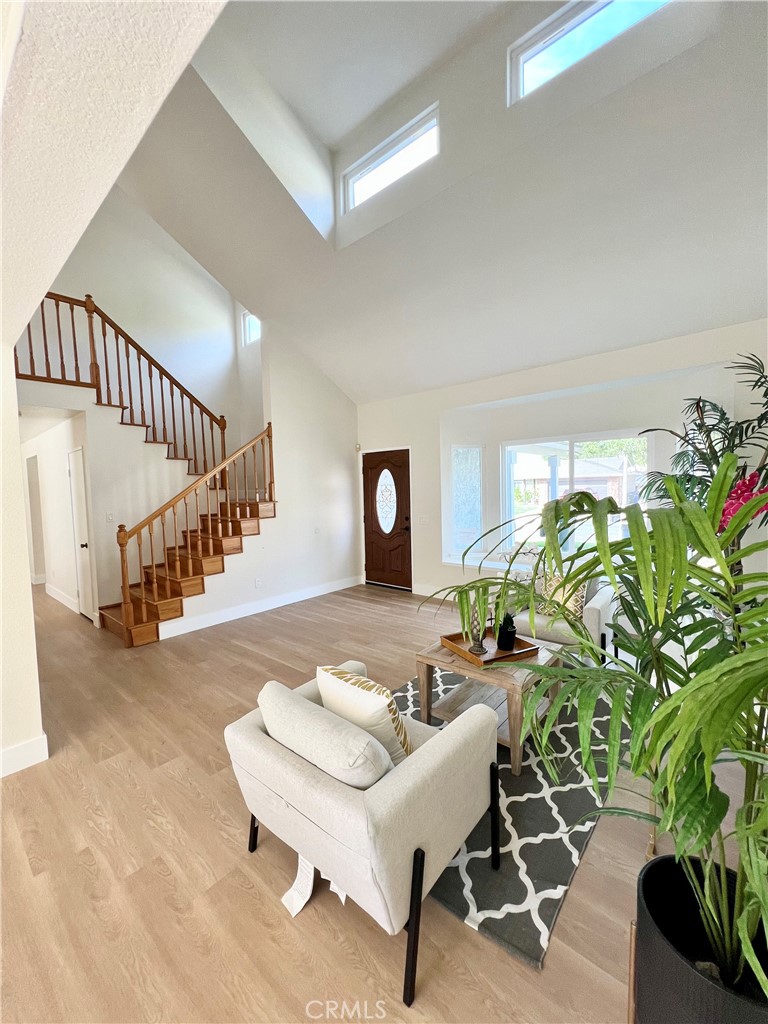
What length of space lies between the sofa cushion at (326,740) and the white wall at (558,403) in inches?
160

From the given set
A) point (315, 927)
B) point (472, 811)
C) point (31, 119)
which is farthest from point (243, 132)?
point (315, 927)

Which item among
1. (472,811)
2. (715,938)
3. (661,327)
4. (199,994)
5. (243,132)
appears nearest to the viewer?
(715,938)

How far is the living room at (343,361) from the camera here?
4.33 feet

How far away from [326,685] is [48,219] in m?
1.86

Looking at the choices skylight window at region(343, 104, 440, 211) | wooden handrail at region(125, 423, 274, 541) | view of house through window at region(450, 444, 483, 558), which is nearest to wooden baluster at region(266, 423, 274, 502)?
wooden handrail at region(125, 423, 274, 541)

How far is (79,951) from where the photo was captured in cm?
140

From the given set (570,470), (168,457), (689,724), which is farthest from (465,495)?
(689,724)

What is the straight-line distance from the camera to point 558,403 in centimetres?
484

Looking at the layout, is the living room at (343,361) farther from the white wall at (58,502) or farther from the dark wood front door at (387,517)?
the white wall at (58,502)

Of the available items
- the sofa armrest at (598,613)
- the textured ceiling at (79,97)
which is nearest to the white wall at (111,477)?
the textured ceiling at (79,97)

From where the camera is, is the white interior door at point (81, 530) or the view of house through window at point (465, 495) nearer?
the white interior door at point (81, 530)

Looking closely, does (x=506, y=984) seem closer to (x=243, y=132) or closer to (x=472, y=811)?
(x=472, y=811)

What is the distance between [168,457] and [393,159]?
421 centimetres

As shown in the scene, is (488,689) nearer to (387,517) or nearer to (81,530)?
(387,517)
